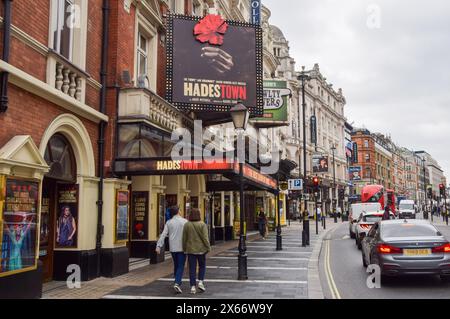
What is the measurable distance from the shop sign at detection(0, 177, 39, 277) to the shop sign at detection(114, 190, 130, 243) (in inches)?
127

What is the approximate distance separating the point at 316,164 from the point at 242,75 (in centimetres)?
3375

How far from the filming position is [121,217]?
1195cm

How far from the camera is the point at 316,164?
48969mm

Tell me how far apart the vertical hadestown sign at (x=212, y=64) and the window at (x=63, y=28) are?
15.5 ft

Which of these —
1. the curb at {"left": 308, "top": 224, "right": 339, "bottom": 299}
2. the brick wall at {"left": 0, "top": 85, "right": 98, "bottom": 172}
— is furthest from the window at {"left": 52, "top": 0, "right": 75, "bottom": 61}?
the curb at {"left": 308, "top": 224, "right": 339, "bottom": 299}

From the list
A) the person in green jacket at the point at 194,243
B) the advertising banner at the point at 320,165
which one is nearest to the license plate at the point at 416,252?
the person in green jacket at the point at 194,243

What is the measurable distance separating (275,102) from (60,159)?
61.0 feet

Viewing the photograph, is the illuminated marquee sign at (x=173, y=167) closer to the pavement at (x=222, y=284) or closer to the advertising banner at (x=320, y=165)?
the pavement at (x=222, y=284)

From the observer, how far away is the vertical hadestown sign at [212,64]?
50.2ft

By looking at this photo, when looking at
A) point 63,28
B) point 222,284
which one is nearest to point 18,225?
point 222,284

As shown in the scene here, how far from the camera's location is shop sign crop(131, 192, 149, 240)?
1427 centimetres

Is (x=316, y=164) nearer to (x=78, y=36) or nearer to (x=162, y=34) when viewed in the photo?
(x=162, y=34)

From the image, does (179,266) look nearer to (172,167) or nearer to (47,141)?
A: (172,167)
